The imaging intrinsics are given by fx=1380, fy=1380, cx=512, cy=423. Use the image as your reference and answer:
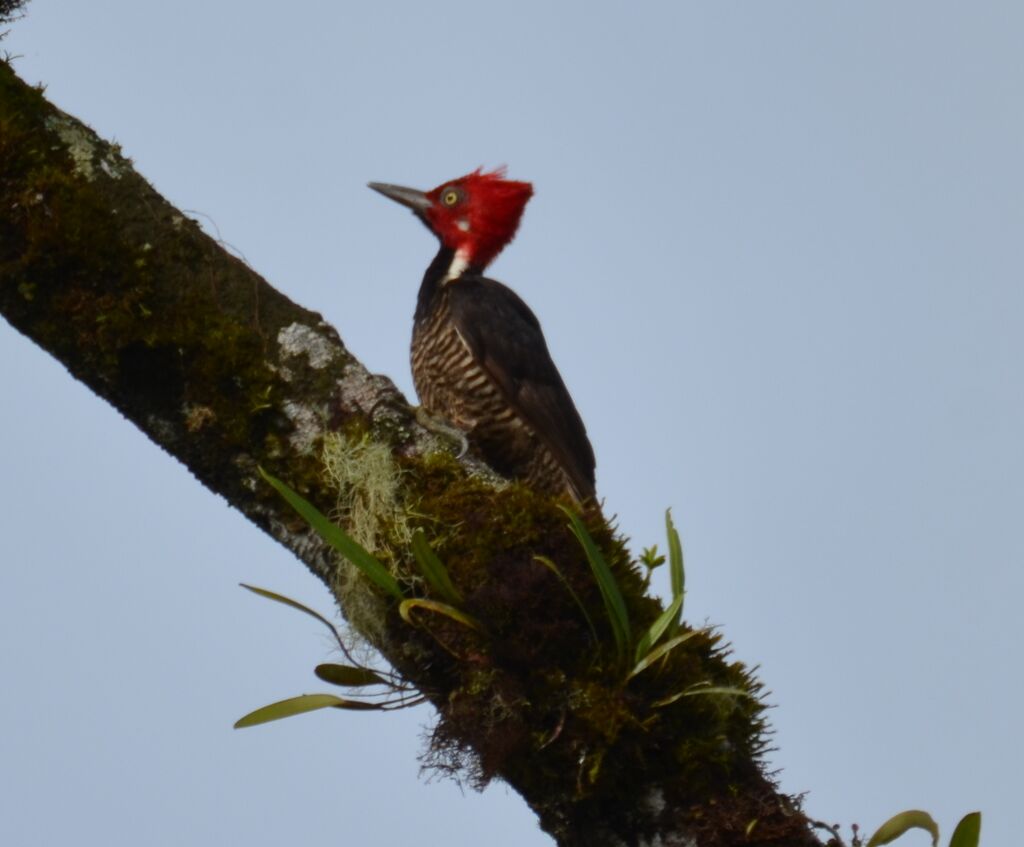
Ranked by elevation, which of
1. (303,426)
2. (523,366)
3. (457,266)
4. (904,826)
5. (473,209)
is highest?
(473,209)

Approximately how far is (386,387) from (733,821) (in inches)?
47.6

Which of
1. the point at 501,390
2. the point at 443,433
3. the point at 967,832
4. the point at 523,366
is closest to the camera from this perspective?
the point at 967,832

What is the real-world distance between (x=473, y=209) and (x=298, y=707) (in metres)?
3.82

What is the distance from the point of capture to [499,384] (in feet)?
17.7

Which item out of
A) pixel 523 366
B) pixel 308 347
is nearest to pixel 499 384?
pixel 523 366

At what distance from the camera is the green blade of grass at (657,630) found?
2635mm

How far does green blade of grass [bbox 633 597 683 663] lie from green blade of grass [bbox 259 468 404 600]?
1.56 ft

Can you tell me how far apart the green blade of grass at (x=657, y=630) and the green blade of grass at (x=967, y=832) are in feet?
2.12

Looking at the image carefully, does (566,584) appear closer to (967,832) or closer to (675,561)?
(675,561)

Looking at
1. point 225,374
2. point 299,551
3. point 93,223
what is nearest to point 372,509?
point 299,551

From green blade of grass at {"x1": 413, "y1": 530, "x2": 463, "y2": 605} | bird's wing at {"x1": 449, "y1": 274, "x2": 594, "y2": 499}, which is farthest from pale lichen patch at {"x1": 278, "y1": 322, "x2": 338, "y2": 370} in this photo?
→ bird's wing at {"x1": 449, "y1": 274, "x2": 594, "y2": 499}

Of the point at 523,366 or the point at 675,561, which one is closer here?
the point at 675,561

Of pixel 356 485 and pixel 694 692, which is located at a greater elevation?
pixel 356 485

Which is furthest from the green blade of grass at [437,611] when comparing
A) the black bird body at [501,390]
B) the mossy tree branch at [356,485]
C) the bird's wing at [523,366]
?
the bird's wing at [523,366]
